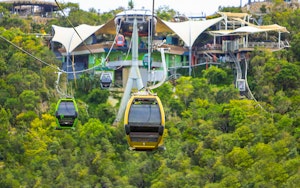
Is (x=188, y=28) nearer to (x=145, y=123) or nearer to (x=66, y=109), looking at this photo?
(x=66, y=109)

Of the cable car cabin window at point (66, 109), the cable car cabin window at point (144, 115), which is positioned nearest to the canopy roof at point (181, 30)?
the cable car cabin window at point (66, 109)

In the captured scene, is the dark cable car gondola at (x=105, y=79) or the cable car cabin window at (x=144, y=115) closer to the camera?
the cable car cabin window at (x=144, y=115)

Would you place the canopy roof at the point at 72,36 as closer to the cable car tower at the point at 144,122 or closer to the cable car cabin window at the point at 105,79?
the cable car cabin window at the point at 105,79

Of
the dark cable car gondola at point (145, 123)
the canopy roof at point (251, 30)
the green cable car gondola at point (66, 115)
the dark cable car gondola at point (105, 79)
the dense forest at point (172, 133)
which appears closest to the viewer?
the dark cable car gondola at point (145, 123)

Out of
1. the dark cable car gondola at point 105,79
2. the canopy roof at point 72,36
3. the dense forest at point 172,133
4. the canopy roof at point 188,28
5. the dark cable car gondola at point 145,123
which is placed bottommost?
the dense forest at point 172,133

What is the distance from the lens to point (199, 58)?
173 ft

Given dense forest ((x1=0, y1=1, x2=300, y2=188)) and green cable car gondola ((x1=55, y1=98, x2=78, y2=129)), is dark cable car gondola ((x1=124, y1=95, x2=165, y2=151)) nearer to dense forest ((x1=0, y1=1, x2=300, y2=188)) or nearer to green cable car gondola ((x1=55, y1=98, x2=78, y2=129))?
green cable car gondola ((x1=55, y1=98, x2=78, y2=129))

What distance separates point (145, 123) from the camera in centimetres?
2183

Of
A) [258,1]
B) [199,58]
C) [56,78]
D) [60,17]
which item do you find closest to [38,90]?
[56,78]

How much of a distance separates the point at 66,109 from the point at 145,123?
9671 mm

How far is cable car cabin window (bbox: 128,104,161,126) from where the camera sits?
21.8 metres

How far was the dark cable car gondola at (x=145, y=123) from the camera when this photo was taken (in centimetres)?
2180

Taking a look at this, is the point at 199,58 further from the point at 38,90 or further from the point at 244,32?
the point at 38,90

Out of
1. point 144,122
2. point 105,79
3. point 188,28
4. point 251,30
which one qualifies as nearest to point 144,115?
point 144,122
